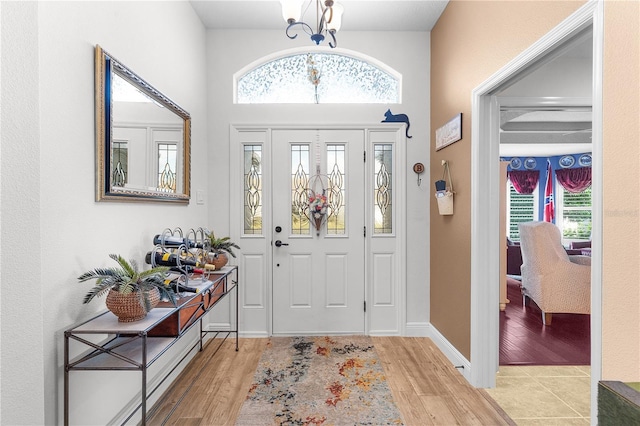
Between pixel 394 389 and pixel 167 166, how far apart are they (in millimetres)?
2328

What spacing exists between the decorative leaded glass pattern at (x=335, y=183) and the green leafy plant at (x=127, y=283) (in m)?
2.04

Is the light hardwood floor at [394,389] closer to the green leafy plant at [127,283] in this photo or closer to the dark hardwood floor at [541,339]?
the dark hardwood floor at [541,339]

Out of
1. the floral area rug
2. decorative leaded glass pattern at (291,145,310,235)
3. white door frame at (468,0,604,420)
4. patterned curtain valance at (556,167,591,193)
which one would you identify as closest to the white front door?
decorative leaded glass pattern at (291,145,310,235)

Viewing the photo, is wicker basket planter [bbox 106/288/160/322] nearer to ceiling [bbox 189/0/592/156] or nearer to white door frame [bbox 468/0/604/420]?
white door frame [bbox 468/0/604/420]

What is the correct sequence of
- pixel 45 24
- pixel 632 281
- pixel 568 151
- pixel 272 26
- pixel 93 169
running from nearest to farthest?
pixel 632 281 < pixel 45 24 < pixel 93 169 < pixel 272 26 < pixel 568 151

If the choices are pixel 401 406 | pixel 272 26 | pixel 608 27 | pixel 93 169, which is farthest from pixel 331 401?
pixel 272 26

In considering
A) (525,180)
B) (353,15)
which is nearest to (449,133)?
(353,15)

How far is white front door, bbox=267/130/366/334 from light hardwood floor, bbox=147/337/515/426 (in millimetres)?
481

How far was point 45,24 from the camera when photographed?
135 cm

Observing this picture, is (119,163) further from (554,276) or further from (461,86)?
(554,276)

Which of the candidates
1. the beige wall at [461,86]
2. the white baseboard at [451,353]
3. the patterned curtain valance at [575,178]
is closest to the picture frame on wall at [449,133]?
the beige wall at [461,86]

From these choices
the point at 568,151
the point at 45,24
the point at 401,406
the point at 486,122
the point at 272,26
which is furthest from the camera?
the point at 568,151

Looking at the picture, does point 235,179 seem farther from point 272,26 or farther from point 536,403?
point 536,403

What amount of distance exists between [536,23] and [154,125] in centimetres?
235
